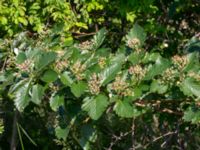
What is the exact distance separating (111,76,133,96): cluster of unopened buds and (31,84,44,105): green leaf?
273mm

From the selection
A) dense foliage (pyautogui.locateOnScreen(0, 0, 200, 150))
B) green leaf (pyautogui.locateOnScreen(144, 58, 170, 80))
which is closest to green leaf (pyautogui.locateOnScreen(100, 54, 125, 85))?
dense foliage (pyautogui.locateOnScreen(0, 0, 200, 150))

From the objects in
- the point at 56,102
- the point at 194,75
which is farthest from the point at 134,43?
the point at 56,102

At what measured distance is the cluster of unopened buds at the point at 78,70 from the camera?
2.21 metres

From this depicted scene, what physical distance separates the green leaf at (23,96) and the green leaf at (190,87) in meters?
0.58

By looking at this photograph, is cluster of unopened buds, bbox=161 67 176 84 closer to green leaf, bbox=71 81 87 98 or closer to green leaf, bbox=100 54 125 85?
green leaf, bbox=100 54 125 85

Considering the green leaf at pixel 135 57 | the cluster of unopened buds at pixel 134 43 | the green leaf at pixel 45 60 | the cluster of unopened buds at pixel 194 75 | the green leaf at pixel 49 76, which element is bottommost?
the cluster of unopened buds at pixel 194 75

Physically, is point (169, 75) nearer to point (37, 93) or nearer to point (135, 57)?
point (135, 57)

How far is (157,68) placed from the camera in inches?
88.1

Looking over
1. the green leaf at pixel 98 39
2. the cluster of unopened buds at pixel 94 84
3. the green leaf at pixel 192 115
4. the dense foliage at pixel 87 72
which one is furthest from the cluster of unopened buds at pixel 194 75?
the green leaf at pixel 98 39

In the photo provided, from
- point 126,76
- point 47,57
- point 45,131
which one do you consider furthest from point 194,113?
point 45,131

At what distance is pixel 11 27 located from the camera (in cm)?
336

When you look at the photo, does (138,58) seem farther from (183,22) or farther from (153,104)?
(183,22)

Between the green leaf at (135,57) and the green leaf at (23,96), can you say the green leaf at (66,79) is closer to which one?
the green leaf at (23,96)

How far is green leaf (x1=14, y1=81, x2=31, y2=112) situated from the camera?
220cm
